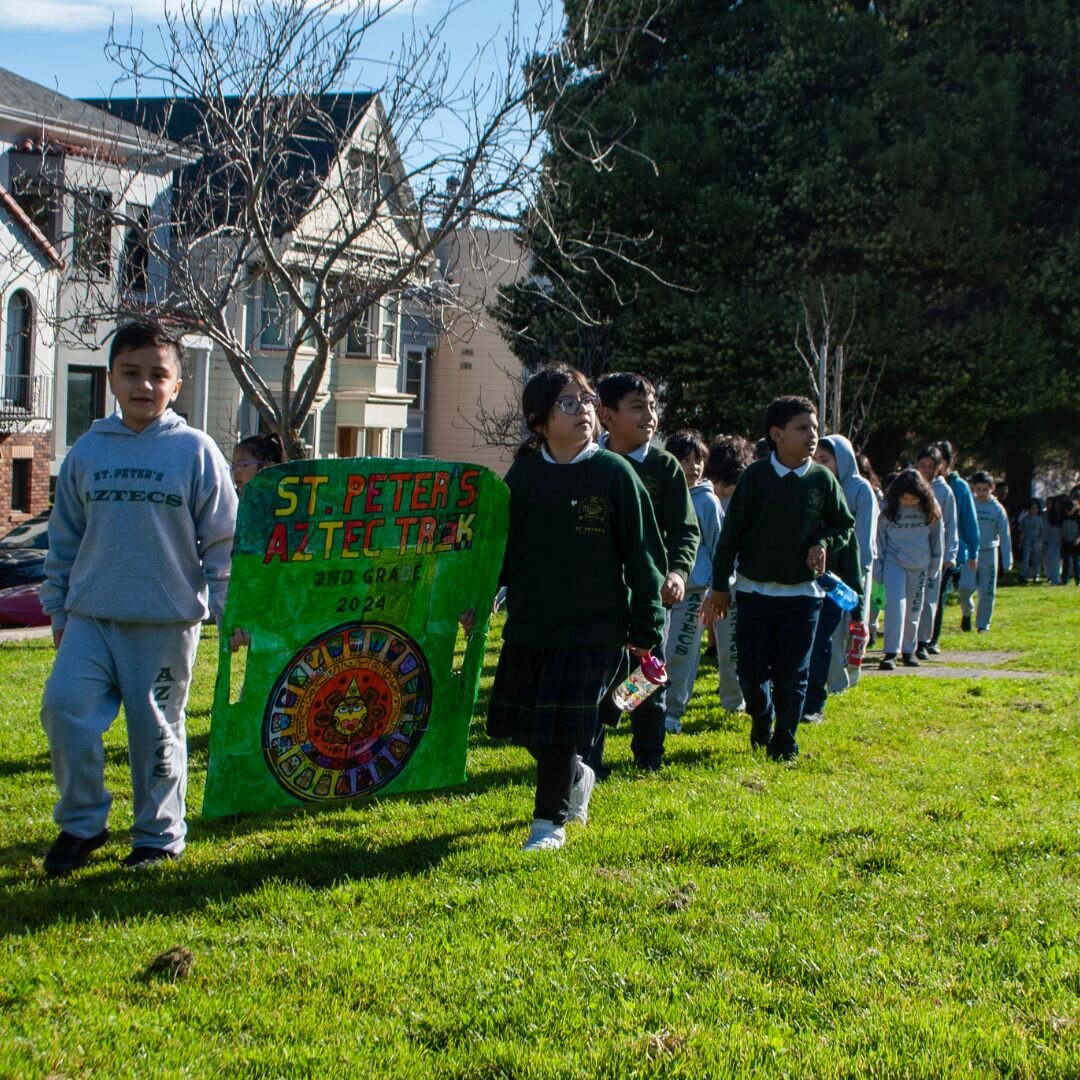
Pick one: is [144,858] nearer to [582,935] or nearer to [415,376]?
[582,935]

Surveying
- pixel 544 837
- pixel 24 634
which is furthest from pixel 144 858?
pixel 24 634

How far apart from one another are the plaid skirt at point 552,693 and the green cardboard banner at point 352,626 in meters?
0.23

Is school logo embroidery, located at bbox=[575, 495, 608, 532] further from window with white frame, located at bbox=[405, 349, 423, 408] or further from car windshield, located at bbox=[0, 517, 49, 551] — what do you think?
window with white frame, located at bbox=[405, 349, 423, 408]

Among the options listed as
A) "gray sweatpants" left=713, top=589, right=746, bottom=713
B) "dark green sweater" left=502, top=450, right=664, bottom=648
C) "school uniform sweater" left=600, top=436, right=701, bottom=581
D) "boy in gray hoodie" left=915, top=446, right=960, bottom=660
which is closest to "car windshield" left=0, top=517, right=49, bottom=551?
"boy in gray hoodie" left=915, top=446, right=960, bottom=660

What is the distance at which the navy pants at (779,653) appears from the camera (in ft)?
24.8

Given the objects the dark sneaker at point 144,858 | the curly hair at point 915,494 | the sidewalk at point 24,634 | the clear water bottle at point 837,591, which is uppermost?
the curly hair at point 915,494

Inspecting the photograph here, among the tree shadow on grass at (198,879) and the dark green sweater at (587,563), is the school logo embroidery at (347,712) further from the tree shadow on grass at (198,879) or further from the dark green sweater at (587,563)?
the dark green sweater at (587,563)

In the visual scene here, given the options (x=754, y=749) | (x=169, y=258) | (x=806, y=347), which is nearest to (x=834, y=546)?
(x=754, y=749)

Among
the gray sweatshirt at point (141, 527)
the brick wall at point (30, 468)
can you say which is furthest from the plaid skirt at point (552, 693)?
the brick wall at point (30, 468)

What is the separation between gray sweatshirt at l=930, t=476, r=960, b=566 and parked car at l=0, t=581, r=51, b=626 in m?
10.7

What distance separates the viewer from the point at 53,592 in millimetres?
5262

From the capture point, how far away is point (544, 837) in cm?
562

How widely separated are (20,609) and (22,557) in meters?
2.57

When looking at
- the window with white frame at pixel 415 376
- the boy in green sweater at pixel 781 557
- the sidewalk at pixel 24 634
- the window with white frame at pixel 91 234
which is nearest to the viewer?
the boy in green sweater at pixel 781 557
